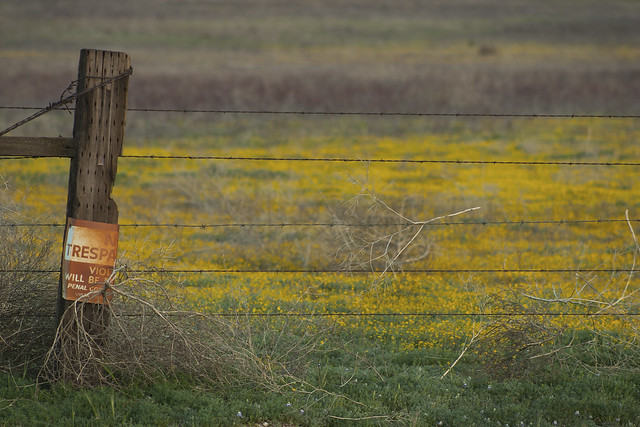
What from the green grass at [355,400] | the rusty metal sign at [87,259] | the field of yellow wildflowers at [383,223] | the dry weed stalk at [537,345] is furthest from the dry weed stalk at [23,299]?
the dry weed stalk at [537,345]

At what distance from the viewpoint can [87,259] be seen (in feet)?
18.9

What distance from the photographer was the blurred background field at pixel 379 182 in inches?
288

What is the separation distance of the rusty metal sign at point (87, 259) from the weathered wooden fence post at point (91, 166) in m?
0.06

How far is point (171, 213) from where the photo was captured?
1523cm

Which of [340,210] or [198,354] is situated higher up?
[340,210]

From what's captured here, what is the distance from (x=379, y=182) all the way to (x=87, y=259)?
1315 centimetres

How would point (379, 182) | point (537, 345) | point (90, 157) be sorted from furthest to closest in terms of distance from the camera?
point (379, 182)
point (537, 345)
point (90, 157)

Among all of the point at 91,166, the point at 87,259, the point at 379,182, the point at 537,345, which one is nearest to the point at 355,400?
the point at 537,345

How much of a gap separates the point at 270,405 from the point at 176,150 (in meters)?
17.8

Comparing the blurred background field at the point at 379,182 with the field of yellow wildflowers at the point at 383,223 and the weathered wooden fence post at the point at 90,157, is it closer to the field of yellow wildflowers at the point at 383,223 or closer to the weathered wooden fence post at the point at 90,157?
the field of yellow wildflowers at the point at 383,223

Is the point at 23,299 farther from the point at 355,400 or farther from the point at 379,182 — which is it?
the point at 379,182

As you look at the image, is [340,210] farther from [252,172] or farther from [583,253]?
[252,172]

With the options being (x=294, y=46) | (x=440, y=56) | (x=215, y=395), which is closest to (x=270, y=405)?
(x=215, y=395)

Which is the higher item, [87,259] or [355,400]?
[87,259]
